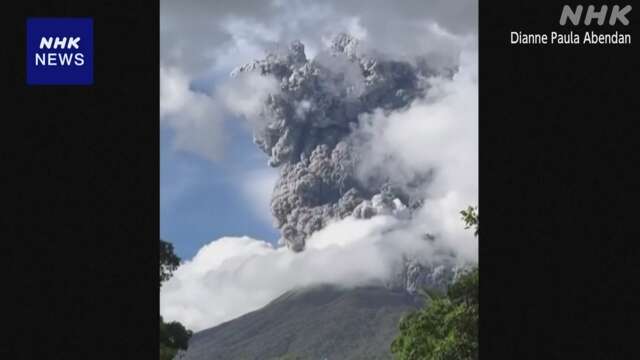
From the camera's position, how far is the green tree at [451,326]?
145 ft

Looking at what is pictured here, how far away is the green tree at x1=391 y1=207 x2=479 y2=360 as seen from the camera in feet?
145

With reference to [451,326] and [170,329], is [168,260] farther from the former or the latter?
[451,326]
